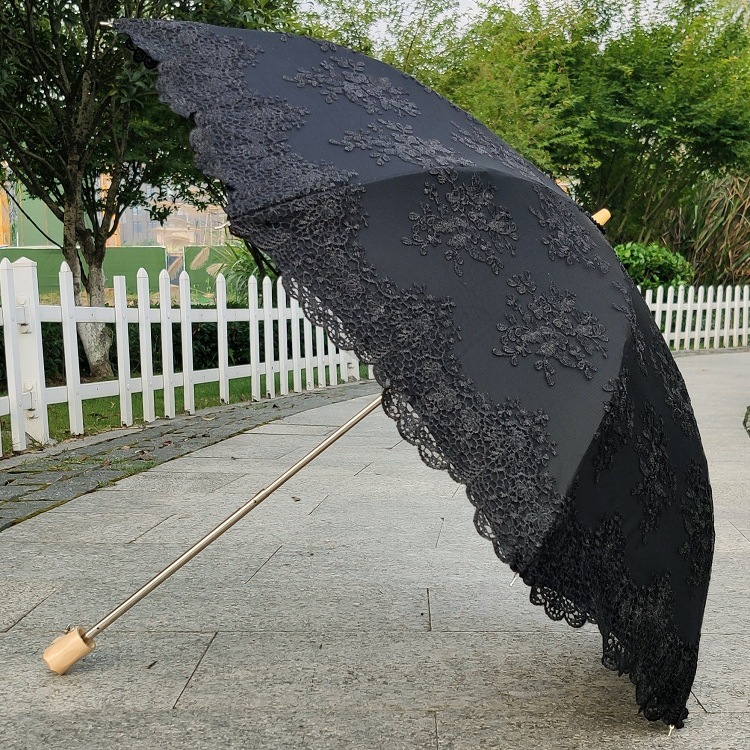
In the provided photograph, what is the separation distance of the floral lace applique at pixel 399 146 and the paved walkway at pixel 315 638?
4.50 feet

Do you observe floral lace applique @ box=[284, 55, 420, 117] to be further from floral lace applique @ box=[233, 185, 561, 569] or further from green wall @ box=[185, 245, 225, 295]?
green wall @ box=[185, 245, 225, 295]

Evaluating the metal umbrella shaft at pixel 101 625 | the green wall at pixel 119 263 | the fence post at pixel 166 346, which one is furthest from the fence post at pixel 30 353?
the green wall at pixel 119 263

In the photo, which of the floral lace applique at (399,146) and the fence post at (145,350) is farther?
the fence post at (145,350)

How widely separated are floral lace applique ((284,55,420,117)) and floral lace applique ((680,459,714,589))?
1.18 metres

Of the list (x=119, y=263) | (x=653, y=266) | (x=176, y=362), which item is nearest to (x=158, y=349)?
(x=176, y=362)

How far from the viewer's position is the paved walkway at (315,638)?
2447mm

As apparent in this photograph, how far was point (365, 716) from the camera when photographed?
2.50 meters

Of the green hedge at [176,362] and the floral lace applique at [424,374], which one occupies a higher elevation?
the floral lace applique at [424,374]

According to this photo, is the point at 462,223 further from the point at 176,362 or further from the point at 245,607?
the point at 176,362

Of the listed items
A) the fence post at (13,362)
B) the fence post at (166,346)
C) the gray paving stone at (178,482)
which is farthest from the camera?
the fence post at (166,346)

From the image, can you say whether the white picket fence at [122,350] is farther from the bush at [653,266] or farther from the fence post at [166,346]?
the bush at [653,266]

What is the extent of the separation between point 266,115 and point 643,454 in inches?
46.6

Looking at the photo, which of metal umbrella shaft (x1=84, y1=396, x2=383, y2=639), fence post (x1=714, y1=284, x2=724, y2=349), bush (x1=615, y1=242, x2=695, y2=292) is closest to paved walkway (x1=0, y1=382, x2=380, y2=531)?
metal umbrella shaft (x1=84, y1=396, x2=383, y2=639)

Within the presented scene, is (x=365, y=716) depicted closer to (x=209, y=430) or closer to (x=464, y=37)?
(x=209, y=430)
